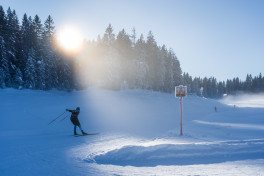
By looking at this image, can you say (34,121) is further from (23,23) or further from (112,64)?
(23,23)

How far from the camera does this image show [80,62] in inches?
2015

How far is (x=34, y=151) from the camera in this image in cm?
683

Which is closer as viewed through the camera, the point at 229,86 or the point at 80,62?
the point at 80,62

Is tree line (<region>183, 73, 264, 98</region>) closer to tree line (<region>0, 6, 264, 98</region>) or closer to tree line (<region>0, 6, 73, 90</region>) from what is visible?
tree line (<region>0, 6, 264, 98</region>)

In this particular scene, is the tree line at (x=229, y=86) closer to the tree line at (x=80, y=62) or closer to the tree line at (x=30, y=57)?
the tree line at (x=80, y=62)

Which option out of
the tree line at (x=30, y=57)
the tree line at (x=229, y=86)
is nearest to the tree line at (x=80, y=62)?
the tree line at (x=30, y=57)

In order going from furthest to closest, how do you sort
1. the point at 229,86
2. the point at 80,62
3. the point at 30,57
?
the point at 229,86, the point at 80,62, the point at 30,57

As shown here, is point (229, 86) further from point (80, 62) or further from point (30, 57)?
point (30, 57)

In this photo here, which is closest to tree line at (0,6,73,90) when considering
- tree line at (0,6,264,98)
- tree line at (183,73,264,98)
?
tree line at (0,6,264,98)

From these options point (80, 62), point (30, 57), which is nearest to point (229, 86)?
point (80, 62)

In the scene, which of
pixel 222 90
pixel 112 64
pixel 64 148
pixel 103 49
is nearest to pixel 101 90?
pixel 112 64

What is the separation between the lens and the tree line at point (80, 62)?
113ft

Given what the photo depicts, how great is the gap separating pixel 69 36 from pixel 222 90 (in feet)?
374

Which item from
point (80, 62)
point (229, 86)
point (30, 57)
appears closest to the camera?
point (30, 57)
